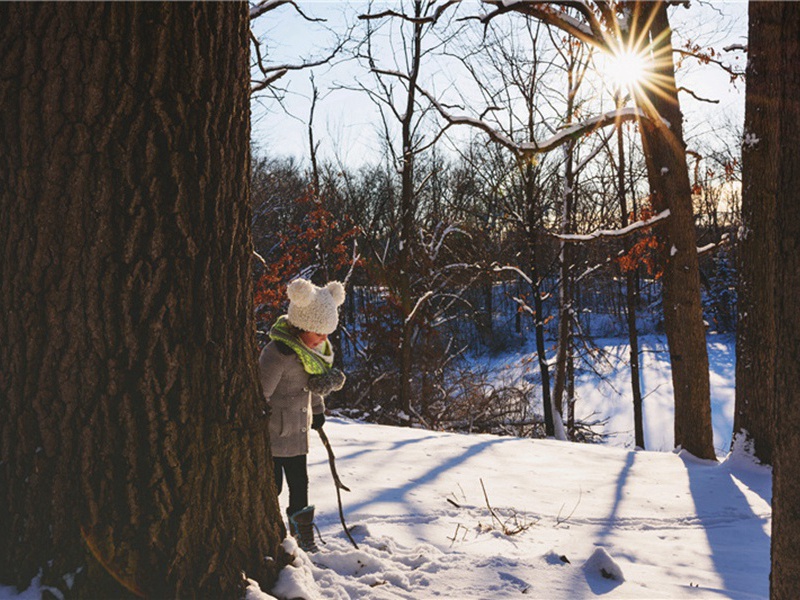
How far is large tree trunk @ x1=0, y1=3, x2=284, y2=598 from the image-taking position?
189 centimetres

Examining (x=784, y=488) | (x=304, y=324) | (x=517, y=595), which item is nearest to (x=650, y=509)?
(x=517, y=595)

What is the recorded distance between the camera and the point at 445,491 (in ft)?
14.9

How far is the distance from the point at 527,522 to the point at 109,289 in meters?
3.11

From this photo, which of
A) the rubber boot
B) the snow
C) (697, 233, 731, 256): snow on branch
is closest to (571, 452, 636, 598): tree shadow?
the snow

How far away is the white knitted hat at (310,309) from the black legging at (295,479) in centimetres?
68

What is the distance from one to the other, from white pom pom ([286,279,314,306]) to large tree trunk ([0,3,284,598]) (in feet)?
3.27

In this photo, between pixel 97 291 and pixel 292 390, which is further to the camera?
pixel 292 390

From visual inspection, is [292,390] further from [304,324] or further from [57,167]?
[57,167]

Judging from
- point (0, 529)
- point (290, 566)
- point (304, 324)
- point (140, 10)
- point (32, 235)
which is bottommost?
point (290, 566)

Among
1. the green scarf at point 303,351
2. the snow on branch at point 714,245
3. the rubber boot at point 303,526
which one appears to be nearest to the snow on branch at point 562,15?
the snow on branch at point 714,245

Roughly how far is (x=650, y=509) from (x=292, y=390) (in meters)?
3.11

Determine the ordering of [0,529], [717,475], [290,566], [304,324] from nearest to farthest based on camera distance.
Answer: [0,529]
[290,566]
[304,324]
[717,475]

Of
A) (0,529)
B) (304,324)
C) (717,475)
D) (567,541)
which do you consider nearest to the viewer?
(0,529)

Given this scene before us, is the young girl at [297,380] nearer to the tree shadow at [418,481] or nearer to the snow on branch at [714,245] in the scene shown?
the tree shadow at [418,481]
